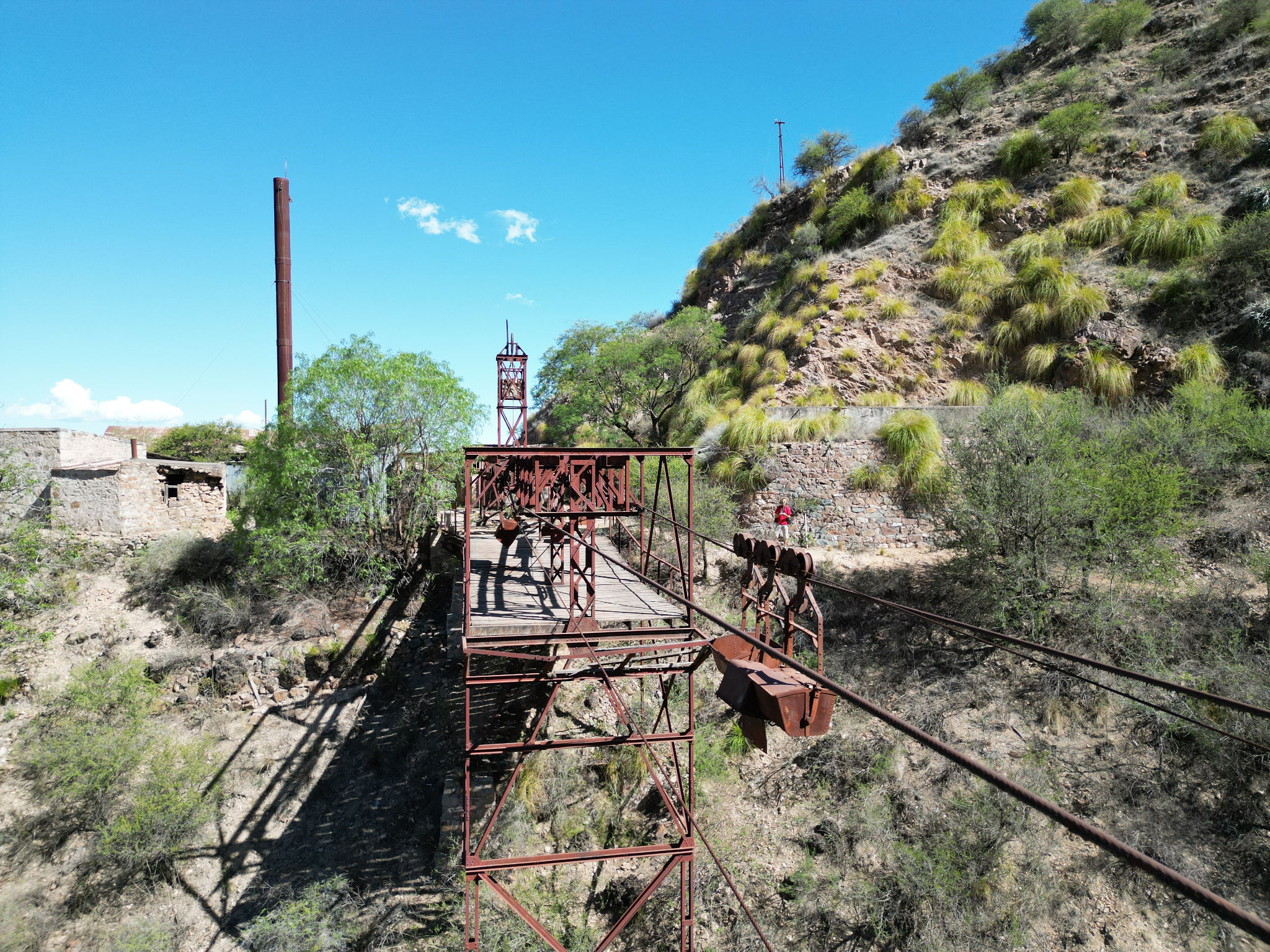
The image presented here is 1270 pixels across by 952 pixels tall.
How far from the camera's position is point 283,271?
20734mm

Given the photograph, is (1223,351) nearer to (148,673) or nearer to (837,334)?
(837,334)

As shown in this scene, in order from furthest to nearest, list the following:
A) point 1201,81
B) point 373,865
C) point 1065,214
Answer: point 1201,81 → point 1065,214 → point 373,865

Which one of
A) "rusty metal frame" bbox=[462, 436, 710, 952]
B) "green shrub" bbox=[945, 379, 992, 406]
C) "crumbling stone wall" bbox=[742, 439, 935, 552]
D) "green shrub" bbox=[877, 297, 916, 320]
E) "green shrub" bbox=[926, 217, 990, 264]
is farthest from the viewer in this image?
"green shrub" bbox=[926, 217, 990, 264]

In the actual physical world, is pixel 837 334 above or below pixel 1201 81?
below

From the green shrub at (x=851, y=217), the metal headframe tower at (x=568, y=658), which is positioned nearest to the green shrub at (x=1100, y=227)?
the green shrub at (x=851, y=217)

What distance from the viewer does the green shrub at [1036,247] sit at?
17.6m

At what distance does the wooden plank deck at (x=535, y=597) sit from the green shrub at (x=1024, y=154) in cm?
1963

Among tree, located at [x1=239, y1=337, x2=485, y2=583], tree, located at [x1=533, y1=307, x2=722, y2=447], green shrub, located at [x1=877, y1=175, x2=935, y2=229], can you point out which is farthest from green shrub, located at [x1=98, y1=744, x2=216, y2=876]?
green shrub, located at [x1=877, y1=175, x2=935, y2=229]

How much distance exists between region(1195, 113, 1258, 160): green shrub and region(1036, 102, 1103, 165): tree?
2.82 meters

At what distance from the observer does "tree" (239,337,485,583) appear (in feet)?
46.7

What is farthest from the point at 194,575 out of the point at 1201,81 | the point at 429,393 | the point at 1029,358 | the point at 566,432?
the point at 1201,81

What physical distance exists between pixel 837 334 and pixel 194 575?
64.1 ft

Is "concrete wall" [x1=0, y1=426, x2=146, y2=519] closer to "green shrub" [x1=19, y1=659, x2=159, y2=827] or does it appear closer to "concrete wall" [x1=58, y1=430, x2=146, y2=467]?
"concrete wall" [x1=58, y1=430, x2=146, y2=467]

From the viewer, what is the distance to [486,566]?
10.7 metres
